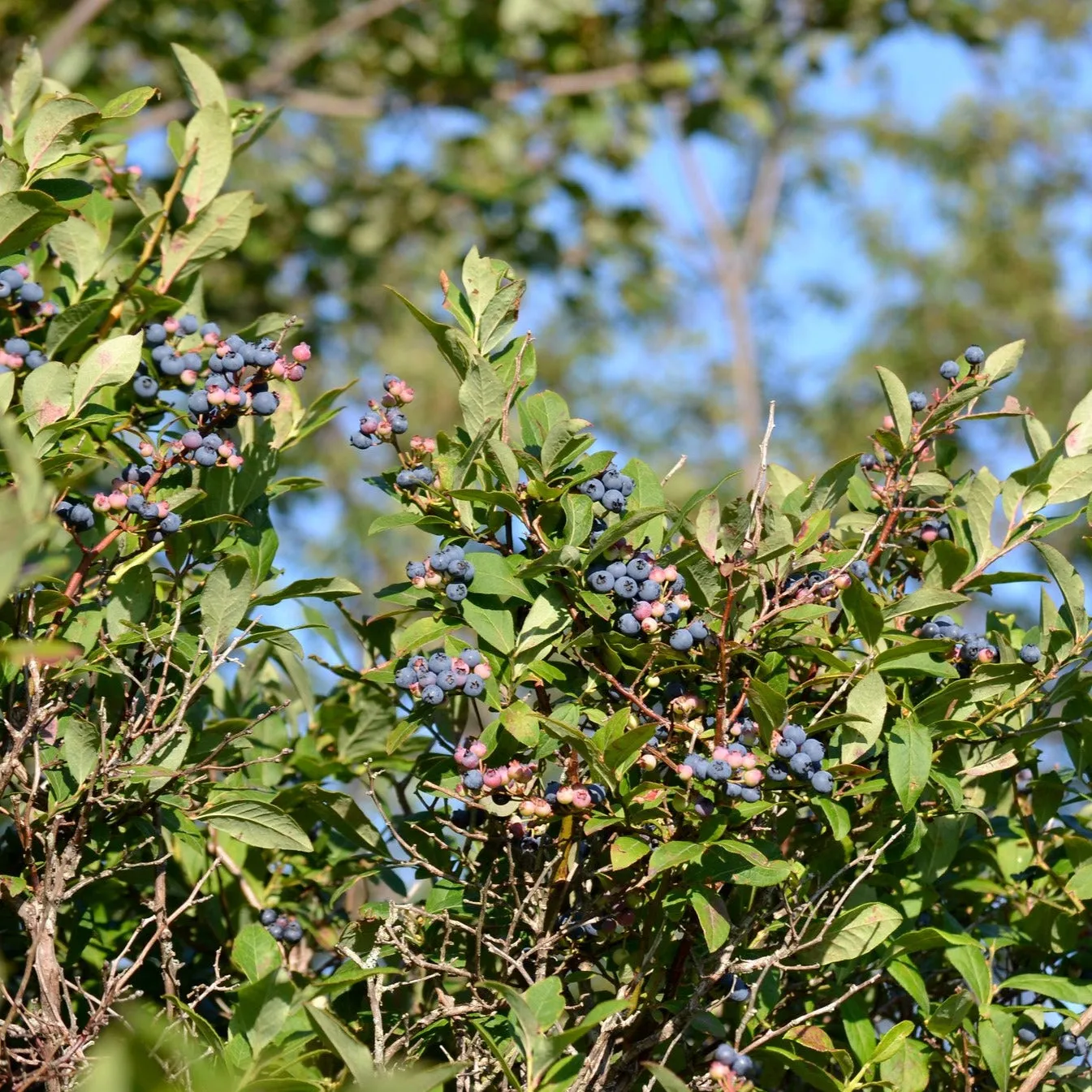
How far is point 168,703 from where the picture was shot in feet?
4.64

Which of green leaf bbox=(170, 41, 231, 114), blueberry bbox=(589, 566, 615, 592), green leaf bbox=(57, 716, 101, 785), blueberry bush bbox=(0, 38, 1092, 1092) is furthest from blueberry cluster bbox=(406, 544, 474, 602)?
green leaf bbox=(170, 41, 231, 114)

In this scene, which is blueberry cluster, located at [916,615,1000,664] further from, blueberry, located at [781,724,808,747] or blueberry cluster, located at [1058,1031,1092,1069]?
blueberry cluster, located at [1058,1031,1092,1069]

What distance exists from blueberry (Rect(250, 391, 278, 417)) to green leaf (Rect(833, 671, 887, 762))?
64cm

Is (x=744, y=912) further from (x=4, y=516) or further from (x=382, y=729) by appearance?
(x=4, y=516)

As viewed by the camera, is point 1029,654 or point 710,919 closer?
point 710,919

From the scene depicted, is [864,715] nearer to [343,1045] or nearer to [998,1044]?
[998,1044]

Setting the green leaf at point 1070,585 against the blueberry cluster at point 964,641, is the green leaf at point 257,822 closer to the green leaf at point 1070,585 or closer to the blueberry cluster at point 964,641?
the blueberry cluster at point 964,641

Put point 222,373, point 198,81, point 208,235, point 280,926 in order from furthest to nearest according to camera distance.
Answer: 1. point 198,81
2. point 208,235
3. point 280,926
4. point 222,373

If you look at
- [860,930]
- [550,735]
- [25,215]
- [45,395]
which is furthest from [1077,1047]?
[25,215]

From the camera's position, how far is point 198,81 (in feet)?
5.77

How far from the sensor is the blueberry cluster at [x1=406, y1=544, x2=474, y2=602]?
1.24 metres

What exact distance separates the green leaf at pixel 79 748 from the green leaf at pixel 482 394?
465mm

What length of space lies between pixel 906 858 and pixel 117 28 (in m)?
4.94

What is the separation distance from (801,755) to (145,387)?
0.80 meters
